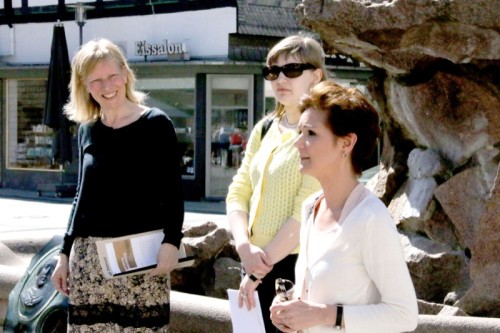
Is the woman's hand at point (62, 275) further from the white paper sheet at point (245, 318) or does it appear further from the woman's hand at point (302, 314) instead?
the woman's hand at point (302, 314)

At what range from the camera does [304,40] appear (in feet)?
11.6

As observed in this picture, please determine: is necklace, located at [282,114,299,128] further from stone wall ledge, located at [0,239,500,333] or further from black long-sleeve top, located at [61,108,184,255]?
stone wall ledge, located at [0,239,500,333]

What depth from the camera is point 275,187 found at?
3.42m

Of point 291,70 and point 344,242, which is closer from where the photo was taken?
point 344,242

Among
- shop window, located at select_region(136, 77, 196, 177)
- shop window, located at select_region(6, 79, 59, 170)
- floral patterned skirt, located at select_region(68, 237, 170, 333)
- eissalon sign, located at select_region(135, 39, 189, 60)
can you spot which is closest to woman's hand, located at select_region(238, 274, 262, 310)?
floral patterned skirt, located at select_region(68, 237, 170, 333)

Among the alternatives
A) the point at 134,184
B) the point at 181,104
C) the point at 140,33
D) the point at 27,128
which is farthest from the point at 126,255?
the point at 27,128

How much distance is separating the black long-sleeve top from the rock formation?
60.9 inches

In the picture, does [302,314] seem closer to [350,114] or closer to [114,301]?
[350,114]

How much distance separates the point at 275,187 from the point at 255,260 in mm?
291

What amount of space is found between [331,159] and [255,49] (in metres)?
17.3

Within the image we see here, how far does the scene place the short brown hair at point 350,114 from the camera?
2.58 m

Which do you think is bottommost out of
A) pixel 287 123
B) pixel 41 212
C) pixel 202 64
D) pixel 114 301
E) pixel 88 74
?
pixel 41 212

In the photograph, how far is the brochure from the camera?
11.8 feet

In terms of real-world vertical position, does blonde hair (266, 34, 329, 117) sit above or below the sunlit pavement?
above
